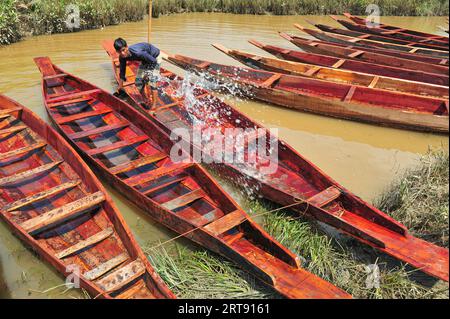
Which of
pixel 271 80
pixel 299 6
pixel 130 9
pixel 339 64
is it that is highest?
pixel 299 6

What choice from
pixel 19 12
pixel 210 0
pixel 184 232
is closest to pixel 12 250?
pixel 184 232

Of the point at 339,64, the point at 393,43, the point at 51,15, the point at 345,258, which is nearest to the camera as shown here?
the point at 345,258

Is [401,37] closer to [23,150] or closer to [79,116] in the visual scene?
[79,116]

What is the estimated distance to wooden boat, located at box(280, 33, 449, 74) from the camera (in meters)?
9.10

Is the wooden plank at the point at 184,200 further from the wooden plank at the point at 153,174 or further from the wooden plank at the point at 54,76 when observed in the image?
the wooden plank at the point at 54,76

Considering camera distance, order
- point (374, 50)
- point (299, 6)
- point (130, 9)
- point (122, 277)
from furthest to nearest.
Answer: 1. point (299, 6)
2. point (130, 9)
3. point (374, 50)
4. point (122, 277)

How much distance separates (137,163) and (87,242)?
1.56m

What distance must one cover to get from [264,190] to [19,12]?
1113 cm

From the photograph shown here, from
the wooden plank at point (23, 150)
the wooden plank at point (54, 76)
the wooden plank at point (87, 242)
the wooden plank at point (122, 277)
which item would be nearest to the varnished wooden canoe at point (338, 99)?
the wooden plank at point (54, 76)

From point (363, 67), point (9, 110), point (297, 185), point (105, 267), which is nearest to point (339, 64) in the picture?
point (363, 67)

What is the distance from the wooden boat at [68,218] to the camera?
133 inches

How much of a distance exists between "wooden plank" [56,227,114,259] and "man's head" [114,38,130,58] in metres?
3.30

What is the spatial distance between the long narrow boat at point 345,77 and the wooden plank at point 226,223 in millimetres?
5069

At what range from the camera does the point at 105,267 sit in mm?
3568
